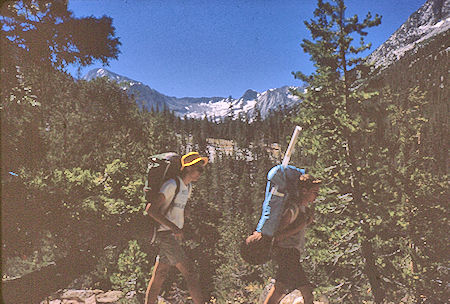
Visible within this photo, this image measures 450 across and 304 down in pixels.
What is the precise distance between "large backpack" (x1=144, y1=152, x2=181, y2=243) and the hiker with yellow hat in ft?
0.15

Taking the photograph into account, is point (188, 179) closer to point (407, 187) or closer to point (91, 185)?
point (91, 185)

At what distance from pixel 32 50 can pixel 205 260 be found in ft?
84.5

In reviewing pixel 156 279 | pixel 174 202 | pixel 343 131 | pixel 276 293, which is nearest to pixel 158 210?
pixel 174 202

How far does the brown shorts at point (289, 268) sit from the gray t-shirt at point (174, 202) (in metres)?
1.36

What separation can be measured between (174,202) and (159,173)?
1.35 feet

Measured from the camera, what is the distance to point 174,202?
3557 millimetres

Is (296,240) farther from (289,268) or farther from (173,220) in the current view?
(173,220)

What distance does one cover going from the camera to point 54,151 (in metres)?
14.0

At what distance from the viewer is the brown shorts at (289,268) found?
12.2 feet

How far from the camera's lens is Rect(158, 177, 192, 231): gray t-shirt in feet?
11.4

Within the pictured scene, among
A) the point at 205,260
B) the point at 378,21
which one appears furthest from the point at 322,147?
the point at 205,260

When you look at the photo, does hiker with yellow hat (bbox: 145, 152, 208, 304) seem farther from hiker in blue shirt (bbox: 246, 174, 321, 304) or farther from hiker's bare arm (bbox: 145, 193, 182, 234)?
hiker in blue shirt (bbox: 246, 174, 321, 304)

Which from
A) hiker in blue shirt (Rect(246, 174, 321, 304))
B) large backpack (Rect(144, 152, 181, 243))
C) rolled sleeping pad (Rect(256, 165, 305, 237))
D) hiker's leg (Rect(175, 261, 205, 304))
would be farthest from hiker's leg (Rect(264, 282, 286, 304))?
large backpack (Rect(144, 152, 181, 243))

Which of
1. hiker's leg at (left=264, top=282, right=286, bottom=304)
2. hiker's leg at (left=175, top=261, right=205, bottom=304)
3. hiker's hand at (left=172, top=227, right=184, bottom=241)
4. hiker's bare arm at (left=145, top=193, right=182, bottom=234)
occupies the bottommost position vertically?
hiker's leg at (left=264, top=282, right=286, bottom=304)
